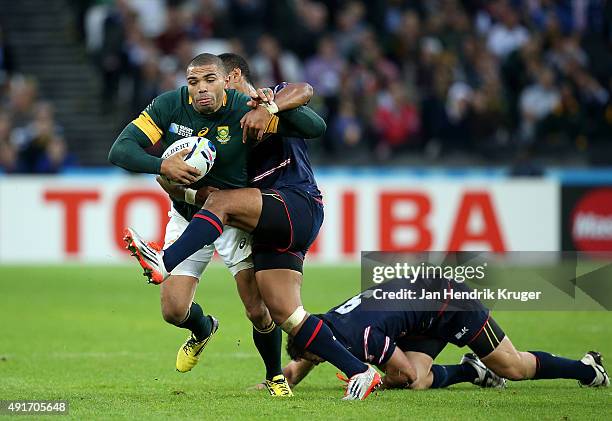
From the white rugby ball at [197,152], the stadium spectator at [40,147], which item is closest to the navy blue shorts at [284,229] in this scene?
the white rugby ball at [197,152]

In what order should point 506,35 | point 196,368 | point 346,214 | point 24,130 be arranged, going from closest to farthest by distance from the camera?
point 196,368, point 346,214, point 24,130, point 506,35

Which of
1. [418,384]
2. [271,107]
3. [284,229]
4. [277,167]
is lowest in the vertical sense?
[418,384]

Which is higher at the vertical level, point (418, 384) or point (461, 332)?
point (461, 332)

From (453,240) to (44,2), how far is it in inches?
390

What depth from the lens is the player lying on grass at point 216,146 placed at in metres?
7.07

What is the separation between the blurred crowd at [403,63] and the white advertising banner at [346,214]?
3.71ft

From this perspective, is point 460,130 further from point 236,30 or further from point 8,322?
point 8,322

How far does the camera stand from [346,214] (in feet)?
54.3

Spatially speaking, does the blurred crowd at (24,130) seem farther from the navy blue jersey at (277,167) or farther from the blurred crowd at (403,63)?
the navy blue jersey at (277,167)

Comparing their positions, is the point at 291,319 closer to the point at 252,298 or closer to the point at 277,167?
the point at 252,298

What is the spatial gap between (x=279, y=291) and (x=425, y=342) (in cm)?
136

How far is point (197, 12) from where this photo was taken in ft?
66.9

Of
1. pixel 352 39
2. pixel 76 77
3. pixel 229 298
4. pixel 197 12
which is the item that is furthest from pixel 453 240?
pixel 76 77

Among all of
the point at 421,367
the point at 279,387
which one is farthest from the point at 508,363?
the point at 279,387
